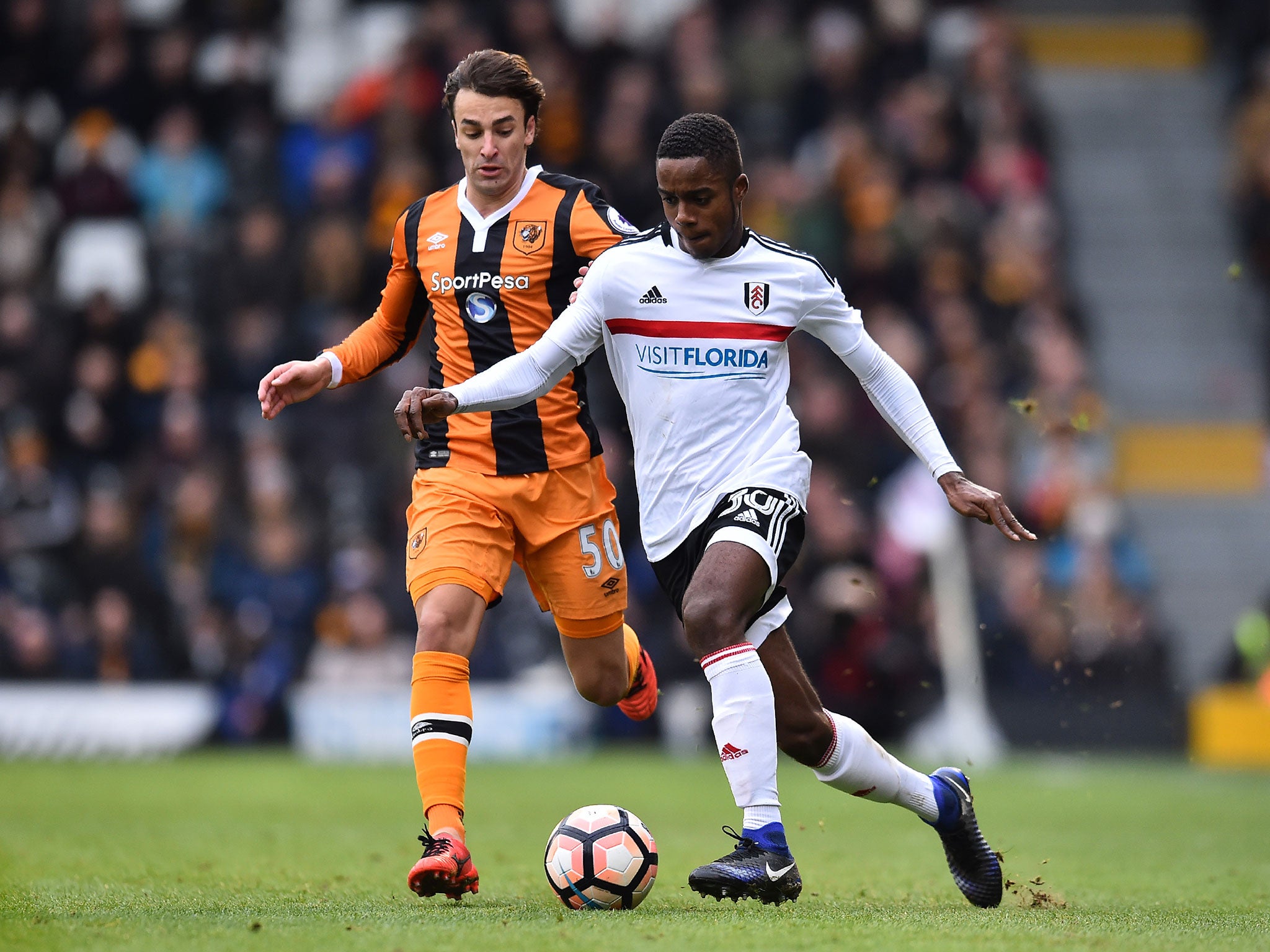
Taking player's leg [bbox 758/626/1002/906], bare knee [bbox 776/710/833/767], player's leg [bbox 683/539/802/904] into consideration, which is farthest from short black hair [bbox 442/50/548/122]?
bare knee [bbox 776/710/833/767]

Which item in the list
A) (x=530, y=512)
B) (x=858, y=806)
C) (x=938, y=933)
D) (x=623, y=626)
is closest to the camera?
(x=938, y=933)

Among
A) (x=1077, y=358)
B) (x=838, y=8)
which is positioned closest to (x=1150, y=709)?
(x=1077, y=358)

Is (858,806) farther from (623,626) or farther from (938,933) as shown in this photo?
(938,933)

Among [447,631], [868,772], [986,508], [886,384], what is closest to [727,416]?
[886,384]

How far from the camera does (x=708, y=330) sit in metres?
6.14

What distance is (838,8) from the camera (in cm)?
1955

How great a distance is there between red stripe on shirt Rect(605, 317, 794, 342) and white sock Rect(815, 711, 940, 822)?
1.39 m

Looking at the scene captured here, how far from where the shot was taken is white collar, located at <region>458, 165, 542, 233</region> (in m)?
6.79

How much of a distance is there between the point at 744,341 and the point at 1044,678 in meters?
9.37

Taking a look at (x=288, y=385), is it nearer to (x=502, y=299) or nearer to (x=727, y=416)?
(x=502, y=299)

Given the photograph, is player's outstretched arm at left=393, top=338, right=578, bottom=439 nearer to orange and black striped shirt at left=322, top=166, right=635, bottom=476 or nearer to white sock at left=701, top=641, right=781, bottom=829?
orange and black striped shirt at left=322, top=166, right=635, bottom=476

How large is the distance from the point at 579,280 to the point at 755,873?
7.52ft

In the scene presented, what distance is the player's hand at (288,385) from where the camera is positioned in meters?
6.21

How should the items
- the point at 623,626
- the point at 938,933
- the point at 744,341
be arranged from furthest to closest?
the point at 623,626, the point at 744,341, the point at 938,933
